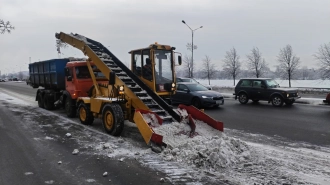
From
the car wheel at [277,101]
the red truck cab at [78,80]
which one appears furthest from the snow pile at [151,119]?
the car wheel at [277,101]

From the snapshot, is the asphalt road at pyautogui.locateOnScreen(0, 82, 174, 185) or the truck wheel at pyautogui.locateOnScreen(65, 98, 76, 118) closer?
the asphalt road at pyautogui.locateOnScreen(0, 82, 174, 185)

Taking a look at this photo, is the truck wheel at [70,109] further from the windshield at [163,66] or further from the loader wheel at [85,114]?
the windshield at [163,66]

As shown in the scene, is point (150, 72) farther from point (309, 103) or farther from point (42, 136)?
point (309, 103)

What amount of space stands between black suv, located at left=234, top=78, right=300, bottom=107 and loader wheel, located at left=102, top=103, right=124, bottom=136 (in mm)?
12189

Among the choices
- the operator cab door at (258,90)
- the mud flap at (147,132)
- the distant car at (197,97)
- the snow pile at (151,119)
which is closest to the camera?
the mud flap at (147,132)

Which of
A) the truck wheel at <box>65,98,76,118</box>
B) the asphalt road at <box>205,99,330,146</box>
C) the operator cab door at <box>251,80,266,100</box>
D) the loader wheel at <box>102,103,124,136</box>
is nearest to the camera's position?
the loader wheel at <box>102,103,124,136</box>

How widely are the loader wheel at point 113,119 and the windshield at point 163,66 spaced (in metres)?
1.83

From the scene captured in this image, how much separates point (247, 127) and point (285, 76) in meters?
38.8

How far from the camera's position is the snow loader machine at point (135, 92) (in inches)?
322

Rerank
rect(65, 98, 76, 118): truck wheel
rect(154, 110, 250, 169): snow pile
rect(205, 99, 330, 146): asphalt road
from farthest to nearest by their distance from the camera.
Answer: rect(65, 98, 76, 118): truck wheel, rect(205, 99, 330, 146): asphalt road, rect(154, 110, 250, 169): snow pile

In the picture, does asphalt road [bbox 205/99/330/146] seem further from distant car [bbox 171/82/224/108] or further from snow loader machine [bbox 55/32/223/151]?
snow loader machine [bbox 55/32/223/151]

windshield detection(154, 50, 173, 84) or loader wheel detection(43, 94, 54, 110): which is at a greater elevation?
windshield detection(154, 50, 173, 84)

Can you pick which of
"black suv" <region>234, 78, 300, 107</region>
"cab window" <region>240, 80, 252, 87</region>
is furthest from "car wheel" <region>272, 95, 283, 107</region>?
"cab window" <region>240, 80, 252, 87</region>

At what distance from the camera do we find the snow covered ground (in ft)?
17.7
